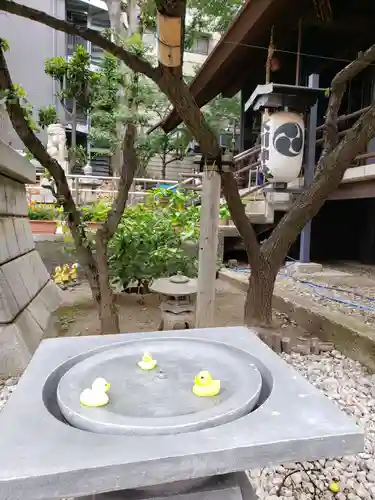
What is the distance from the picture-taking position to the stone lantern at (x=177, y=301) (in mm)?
3186

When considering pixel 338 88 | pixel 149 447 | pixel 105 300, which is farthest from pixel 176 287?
pixel 149 447

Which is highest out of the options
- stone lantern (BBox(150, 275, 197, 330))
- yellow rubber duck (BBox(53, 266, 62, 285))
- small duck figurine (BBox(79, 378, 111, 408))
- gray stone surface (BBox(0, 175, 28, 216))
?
gray stone surface (BBox(0, 175, 28, 216))

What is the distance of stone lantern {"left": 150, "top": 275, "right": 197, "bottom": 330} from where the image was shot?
3186mm

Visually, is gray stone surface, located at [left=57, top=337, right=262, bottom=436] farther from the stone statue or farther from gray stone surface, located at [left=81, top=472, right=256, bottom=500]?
the stone statue

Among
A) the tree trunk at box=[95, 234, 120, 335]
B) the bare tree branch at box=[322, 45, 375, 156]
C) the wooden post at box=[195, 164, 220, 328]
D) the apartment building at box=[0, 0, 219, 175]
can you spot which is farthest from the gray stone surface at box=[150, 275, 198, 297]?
the apartment building at box=[0, 0, 219, 175]

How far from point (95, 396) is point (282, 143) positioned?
299 cm

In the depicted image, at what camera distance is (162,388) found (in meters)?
1.08

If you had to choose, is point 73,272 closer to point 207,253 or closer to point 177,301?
point 177,301

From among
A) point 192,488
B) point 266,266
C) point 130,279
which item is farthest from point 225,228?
point 192,488

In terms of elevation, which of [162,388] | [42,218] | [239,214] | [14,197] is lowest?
[162,388]

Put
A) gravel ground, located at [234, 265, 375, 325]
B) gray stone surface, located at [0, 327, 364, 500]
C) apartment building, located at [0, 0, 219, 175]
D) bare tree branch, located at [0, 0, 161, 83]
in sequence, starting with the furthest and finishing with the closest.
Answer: apartment building, located at [0, 0, 219, 175] < gravel ground, located at [234, 265, 375, 325] < bare tree branch, located at [0, 0, 161, 83] < gray stone surface, located at [0, 327, 364, 500]

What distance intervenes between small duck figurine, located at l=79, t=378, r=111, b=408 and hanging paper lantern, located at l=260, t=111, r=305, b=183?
2.91 meters

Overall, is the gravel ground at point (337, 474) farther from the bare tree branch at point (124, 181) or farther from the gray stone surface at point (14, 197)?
the gray stone surface at point (14, 197)

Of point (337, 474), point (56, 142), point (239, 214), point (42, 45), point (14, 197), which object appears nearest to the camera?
point (337, 474)
